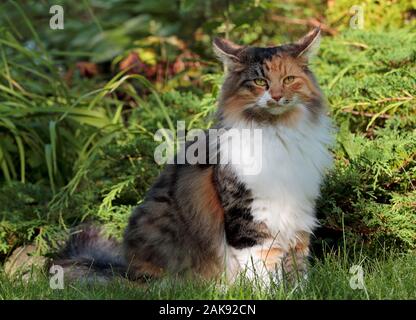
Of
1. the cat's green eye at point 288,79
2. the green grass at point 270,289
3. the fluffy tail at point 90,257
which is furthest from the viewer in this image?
the fluffy tail at point 90,257

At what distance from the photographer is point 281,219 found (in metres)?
4.19

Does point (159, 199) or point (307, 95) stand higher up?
point (307, 95)

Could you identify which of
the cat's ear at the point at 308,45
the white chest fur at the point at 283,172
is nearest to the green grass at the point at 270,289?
the white chest fur at the point at 283,172

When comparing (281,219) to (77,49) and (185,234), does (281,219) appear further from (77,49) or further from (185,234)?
(77,49)

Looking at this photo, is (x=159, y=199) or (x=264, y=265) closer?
(x=264, y=265)

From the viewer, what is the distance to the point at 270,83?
4.20 meters

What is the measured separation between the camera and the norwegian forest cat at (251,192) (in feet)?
13.6

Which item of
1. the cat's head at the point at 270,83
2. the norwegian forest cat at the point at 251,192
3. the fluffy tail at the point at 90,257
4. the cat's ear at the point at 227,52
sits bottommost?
the fluffy tail at the point at 90,257

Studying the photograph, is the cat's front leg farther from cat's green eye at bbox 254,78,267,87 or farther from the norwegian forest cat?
cat's green eye at bbox 254,78,267,87

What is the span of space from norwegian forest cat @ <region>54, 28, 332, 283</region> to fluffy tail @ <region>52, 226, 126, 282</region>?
29 millimetres

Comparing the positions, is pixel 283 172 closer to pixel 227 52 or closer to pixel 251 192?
pixel 251 192

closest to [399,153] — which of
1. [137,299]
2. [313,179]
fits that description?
[313,179]

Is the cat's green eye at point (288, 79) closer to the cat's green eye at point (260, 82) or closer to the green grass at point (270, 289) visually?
the cat's green eye at point (260, 82)

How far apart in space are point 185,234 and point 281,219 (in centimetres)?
56
